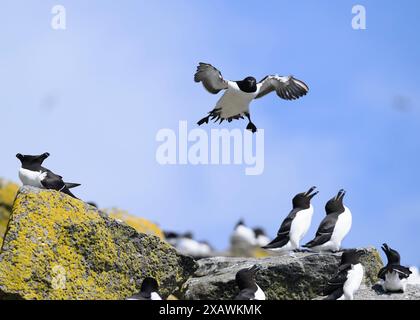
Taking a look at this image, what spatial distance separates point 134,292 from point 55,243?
101 centimetres

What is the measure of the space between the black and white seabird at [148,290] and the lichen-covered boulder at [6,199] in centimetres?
658

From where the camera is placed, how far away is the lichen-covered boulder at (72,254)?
39.7 feet

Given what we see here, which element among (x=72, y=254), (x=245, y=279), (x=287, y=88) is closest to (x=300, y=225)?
(x=245, y=279)

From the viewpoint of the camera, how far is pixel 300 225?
1387 centimetres

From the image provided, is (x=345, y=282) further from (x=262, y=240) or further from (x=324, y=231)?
(x=262, y=240)

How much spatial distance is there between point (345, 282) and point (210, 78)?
532cm

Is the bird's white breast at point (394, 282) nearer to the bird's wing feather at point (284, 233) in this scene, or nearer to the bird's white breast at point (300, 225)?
the bird's white breast at point (300, 225)

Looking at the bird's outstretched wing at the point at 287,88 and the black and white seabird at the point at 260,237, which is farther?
the black and white seabird at the point at 260,237

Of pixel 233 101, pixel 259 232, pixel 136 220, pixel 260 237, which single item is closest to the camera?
pixel 233 101

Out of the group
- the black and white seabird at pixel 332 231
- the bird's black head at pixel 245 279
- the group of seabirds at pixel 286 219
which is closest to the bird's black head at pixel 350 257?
the group of seabirds at pixel 286 219

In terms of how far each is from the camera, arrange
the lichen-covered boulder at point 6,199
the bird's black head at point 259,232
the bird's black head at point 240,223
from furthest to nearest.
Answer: the bird's black head at point 240,223, the bird's black head at point 259,232, the lichen-covered boulder at point 6,199

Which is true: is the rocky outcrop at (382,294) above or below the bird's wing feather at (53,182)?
below
